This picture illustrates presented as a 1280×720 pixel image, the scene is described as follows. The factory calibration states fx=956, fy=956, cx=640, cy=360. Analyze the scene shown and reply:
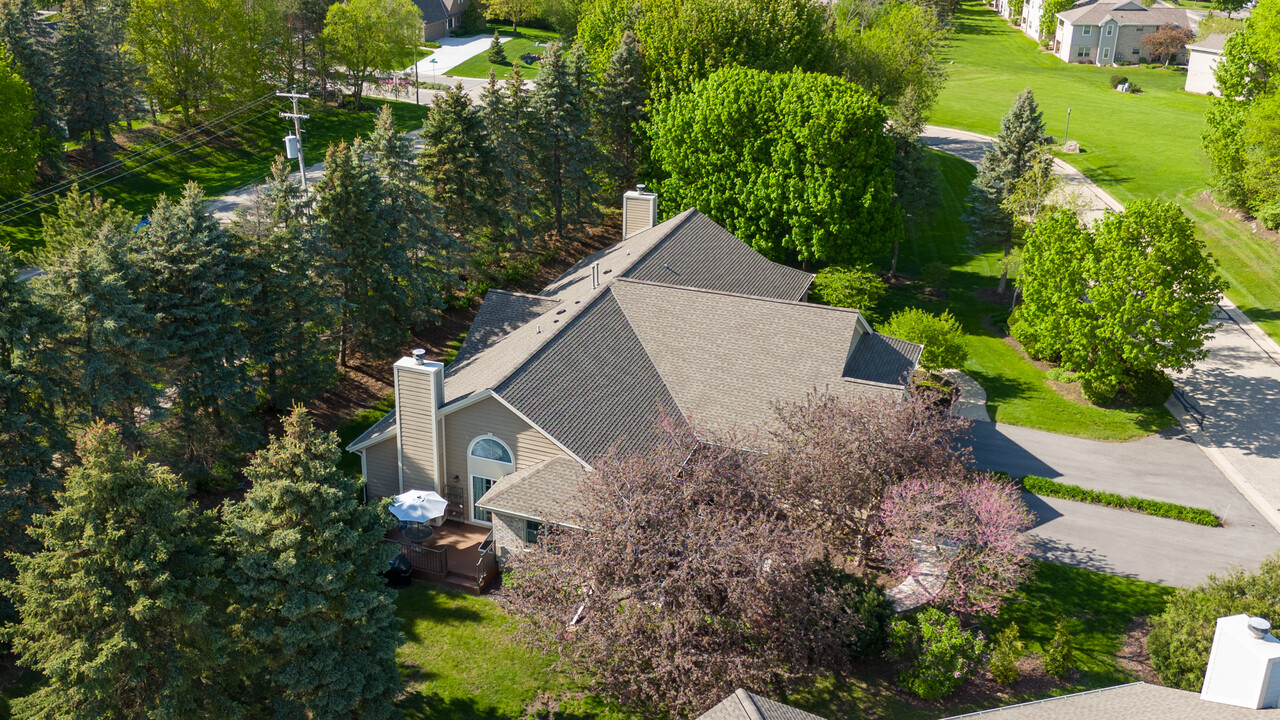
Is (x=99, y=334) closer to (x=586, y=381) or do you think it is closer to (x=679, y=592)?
(x=586, y=381)

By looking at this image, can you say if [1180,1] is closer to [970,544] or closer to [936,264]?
[936,264]

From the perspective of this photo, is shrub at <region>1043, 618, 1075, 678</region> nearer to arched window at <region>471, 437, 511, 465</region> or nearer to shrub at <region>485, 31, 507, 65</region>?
arched window at <region>471, 437, 511, 465</region>

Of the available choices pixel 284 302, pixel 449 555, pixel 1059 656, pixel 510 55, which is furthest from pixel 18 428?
pixel 510 55

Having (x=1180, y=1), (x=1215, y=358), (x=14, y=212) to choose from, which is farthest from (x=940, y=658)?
(x=1180, y=1)

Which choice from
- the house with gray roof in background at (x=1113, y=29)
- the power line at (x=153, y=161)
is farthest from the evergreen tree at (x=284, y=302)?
the house with gray roof in background at (x=1113, y=29)

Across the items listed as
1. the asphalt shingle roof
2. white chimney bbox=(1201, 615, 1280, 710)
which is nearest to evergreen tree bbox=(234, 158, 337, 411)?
the asphalt shingle roof
